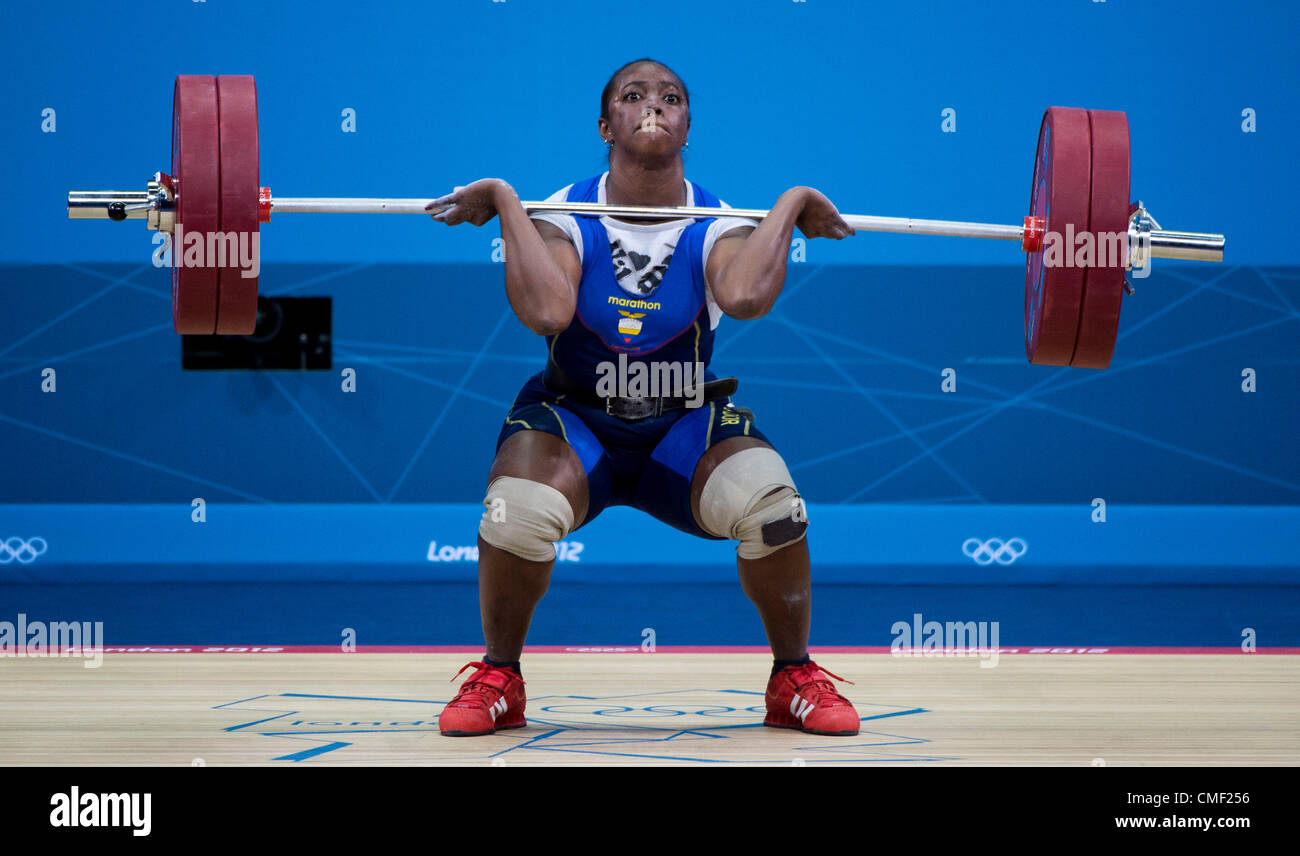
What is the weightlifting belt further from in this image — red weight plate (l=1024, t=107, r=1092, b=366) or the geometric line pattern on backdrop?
the geometric line pattern on backdrop

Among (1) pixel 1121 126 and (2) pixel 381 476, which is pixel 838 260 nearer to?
(2) pixel 381 476

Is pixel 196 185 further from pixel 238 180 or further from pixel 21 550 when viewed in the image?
pixel 21 550

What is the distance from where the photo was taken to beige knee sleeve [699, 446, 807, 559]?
2246 millimetres

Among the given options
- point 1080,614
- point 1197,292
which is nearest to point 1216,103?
point 1197,292

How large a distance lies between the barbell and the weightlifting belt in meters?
0.30

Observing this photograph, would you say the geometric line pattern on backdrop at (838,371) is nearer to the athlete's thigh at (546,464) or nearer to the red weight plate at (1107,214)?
the red weight plate at (1107,214)

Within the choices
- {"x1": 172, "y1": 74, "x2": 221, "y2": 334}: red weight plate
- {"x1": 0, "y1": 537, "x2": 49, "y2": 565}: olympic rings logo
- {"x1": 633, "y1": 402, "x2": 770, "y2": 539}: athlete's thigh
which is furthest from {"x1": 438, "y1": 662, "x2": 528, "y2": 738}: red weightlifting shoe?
{"x1": 0, "y1": 537, "x2": 49, "y2": 565}: olympic rings logo

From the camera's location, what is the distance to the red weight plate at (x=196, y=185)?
A: 236 cm

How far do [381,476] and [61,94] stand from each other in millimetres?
2090

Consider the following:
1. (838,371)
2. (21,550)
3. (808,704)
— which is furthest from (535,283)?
(21,550)

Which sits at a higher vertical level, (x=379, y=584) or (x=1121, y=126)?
(x=1121, y=126)

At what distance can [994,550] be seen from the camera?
5578 millimetres

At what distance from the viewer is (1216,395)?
5785 millimetres

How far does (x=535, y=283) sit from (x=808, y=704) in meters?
0.84
